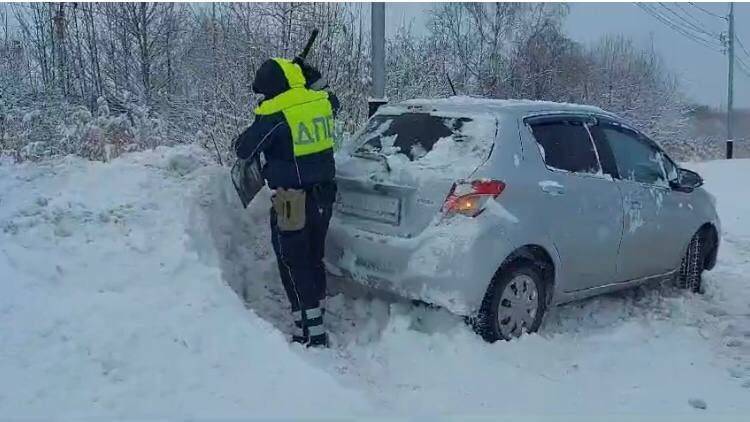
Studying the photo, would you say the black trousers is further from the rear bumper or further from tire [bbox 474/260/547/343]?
tire [bbox 474/260/547/343]

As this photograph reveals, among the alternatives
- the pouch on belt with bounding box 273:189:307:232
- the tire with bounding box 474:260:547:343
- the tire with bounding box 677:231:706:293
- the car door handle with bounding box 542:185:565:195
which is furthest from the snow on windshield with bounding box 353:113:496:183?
the tire with bounding box 677:231:706:293

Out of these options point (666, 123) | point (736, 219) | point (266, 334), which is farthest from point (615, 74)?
point (266, 334)

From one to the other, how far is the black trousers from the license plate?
0.15 m

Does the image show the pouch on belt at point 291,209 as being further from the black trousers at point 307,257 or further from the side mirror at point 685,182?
the side mirror at point 685,182

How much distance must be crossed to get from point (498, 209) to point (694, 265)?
2.79m

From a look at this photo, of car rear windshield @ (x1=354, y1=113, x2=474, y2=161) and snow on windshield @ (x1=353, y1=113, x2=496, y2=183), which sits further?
car rear windshield @ (x1=354, y1=113, x2=474, y2=161)

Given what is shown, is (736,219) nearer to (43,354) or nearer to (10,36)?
(43,354)

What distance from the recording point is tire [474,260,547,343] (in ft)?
15.0

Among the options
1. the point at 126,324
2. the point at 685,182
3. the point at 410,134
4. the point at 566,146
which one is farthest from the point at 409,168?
the point at 685,182

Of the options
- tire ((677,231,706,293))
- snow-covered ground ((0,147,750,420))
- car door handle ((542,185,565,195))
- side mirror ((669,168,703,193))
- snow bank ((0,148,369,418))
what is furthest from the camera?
A: tire ((677,231,706,293))

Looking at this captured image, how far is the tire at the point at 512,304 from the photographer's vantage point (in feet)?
15.0

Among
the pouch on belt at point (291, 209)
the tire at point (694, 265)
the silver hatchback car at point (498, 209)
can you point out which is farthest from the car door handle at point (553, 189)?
the tire at point (694, 265)

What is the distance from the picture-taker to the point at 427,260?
4469mm

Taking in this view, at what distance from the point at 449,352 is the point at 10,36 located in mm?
14750
